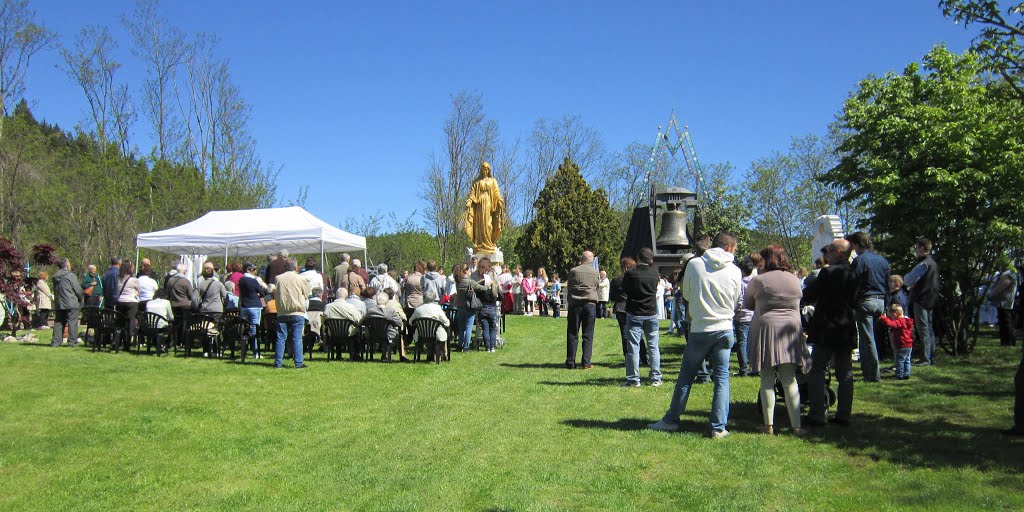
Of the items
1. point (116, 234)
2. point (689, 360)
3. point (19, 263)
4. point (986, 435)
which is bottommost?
point (986, 435)

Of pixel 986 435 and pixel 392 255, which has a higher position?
pixel 392 255

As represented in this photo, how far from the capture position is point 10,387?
9430mm

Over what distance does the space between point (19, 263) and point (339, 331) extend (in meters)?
8.00

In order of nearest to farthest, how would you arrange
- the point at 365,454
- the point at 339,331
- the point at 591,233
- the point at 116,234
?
the point at 365,454, the point at 339,331, the point at 116,234, the point at 591,233

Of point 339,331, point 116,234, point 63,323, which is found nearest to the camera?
point 339,331

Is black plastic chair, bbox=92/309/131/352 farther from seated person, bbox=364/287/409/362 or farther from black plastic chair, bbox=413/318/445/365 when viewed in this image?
black plastic chair, bbox=413/318/445/365

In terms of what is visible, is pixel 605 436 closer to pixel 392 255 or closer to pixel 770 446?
pixel 770 446

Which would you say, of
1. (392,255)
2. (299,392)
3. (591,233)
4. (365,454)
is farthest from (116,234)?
(365,454)

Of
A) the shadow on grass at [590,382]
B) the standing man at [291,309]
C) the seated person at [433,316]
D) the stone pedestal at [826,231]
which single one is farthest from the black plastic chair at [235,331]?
the stone pedestal at [826,231]

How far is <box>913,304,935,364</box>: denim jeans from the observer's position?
10242 millimetres

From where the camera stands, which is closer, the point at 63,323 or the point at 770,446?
the point at 770,446

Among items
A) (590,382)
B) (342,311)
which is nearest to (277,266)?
(342,311)

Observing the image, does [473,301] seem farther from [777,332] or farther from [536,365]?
[777,332]

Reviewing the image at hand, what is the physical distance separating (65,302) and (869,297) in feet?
45.7
